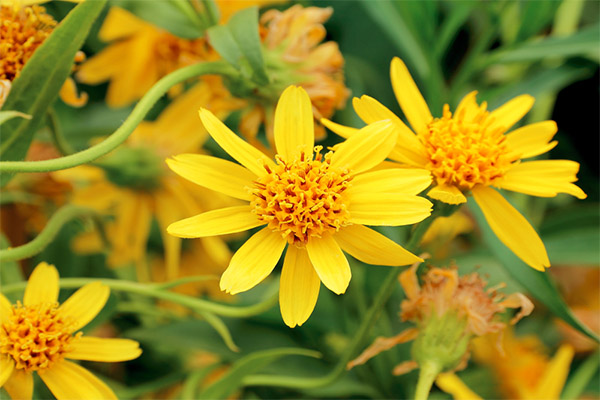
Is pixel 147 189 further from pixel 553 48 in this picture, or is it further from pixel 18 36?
pixel 553 48

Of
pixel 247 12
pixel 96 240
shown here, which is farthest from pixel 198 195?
pixel 247 12

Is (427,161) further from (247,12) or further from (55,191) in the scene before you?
A: (55,191)

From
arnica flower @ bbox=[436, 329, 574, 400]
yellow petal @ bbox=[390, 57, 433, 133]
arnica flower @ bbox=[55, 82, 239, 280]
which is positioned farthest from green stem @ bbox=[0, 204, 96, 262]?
arnica flower @ bbox=[436, 329, 574, 400]

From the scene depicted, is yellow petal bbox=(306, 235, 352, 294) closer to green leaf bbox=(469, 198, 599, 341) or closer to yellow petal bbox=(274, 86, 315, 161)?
yellow petal bbox=(274, 86, 315, 161)

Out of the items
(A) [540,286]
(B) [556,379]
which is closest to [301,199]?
(A) [540,286]

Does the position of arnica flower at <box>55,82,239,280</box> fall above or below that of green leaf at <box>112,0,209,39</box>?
below
